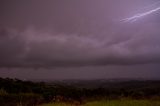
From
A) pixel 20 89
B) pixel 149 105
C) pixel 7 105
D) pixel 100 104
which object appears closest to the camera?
pixel 149 105

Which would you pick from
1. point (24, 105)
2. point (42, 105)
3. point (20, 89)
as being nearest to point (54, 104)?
point (42, 105)

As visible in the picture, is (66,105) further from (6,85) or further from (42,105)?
(6,85)

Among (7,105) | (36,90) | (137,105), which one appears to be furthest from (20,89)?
(137,105)

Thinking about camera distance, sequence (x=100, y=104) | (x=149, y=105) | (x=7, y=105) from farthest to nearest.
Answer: (x=7, y=105)
(x=100, y=104)
(x=149, y=105)

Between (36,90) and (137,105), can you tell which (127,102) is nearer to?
(137,105)

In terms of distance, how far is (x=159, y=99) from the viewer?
2236cm

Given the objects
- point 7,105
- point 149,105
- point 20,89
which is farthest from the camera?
point 20,89

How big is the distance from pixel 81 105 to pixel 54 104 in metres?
1.86

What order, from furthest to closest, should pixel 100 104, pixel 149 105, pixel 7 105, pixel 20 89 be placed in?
pixel 20 89, pixel 7 105, pixel 100 104, pixel 149 105

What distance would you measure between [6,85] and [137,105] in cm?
2596

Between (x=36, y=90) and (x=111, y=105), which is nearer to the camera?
(x=111, y=105)

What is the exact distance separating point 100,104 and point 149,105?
10.9 ft

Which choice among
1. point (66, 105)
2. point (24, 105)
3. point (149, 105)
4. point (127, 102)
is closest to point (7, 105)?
point (24, 105)

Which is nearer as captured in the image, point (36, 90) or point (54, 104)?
point (54, 104)
